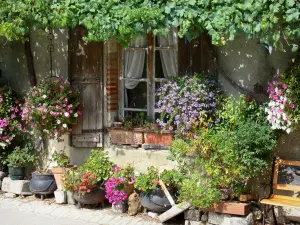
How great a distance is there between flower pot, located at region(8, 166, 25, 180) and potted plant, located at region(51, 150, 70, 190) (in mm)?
632

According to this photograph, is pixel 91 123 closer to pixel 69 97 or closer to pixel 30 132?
pixel 69 97

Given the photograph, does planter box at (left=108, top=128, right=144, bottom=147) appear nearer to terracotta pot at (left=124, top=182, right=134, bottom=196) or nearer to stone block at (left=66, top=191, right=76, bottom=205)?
terracotta pot at (left=124, top=182, right=134, bottom=196)

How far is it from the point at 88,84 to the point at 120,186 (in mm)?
1831

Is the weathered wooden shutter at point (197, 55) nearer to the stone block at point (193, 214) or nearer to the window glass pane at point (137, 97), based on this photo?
the window glass pane at point (137, 97)

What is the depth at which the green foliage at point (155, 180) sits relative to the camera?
23.4 feet

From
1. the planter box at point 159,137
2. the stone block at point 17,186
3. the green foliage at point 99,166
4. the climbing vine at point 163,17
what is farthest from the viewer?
the stone block at point 17,186

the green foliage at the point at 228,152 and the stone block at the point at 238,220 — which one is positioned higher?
the green foliage at the point at 228,152

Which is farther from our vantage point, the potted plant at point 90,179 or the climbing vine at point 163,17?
the potted plant at point 90,179

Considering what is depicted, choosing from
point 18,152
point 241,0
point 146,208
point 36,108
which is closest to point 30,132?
point 18,152

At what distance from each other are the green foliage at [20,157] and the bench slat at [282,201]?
13.1ft

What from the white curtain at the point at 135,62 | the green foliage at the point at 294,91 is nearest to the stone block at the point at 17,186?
the white curtain at the point at 135,62

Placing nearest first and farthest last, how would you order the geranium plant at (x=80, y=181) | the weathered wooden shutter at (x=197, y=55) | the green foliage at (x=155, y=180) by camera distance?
the green foliage at (x=155, y=180) < the weathered wooden shutter at (x=197, y=55) < the geranium plant at (x=80, y=181)

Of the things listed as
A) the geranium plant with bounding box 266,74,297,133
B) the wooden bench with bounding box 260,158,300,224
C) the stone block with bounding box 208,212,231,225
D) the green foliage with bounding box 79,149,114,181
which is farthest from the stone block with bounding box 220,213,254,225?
the green foliage with bounding box 79,149,114,181

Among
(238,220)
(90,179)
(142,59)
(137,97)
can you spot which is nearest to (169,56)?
(142,59)
